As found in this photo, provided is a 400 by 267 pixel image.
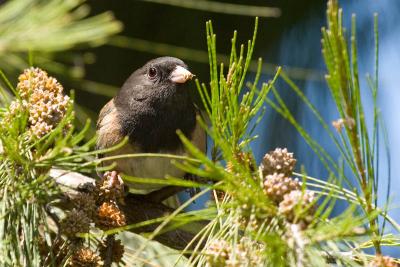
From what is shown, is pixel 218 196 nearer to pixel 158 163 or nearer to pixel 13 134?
pixel 13 134

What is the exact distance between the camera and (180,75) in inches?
77.9

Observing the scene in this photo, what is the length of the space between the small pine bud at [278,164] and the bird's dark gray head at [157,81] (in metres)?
0.99

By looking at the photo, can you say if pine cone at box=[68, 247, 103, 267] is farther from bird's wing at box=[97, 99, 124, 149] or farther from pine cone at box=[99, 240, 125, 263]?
bird's wing at box=[97, 99, 124, 149]

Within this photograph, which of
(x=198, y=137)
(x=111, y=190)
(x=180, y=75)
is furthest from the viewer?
(x=198, y=137)

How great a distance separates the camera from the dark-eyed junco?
2.02 meters

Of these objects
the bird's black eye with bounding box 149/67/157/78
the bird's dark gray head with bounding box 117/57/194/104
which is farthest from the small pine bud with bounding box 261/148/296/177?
the bird's black eye with bounding box 149/67/157/78

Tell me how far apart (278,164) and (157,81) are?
1105mm

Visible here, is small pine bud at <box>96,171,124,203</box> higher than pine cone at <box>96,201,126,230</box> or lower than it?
higher

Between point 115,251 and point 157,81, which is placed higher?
point 157,81

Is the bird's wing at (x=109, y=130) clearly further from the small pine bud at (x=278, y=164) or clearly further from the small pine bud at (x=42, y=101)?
the small pine bud at (x=278, y=164)

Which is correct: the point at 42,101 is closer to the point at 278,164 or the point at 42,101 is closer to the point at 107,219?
the point at 107,219

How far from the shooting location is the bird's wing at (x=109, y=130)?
202 cm

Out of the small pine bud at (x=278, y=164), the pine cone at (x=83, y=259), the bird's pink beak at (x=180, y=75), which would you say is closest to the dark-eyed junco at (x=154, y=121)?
the bird's pink beak at (x=180, y=75)

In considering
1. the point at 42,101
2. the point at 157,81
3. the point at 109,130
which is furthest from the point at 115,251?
the point at 157,81
